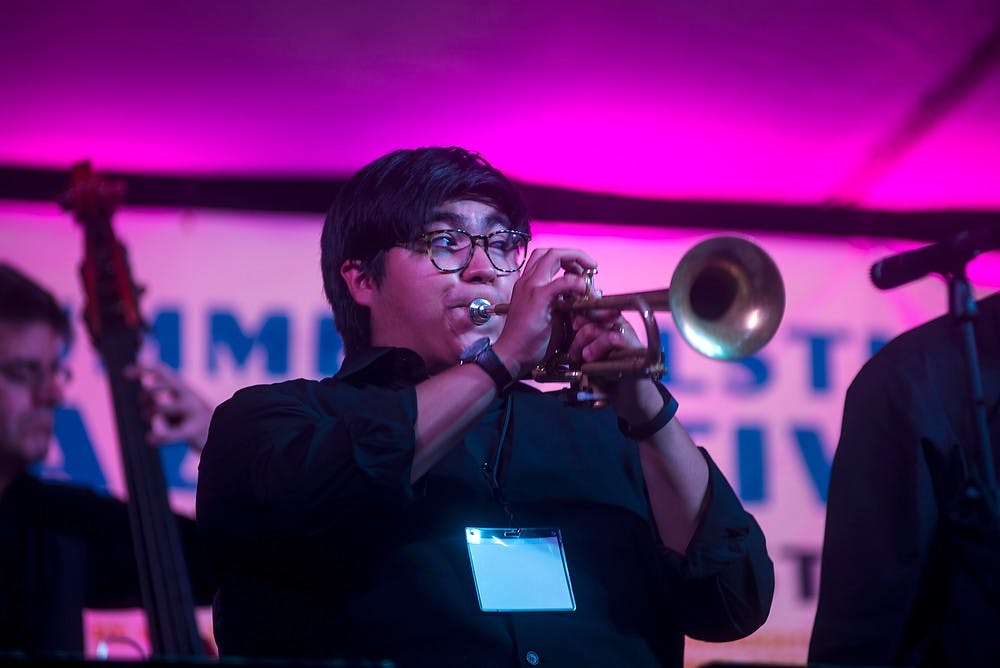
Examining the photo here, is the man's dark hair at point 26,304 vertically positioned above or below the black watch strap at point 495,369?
below

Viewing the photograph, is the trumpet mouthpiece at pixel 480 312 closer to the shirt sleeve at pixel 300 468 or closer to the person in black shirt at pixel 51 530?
the shirt sleeve at pixel 300 468

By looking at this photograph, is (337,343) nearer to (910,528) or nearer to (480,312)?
(480,312)

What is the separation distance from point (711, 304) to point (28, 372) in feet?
7.11

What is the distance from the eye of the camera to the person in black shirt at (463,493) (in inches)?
78.7

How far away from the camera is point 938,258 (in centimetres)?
235

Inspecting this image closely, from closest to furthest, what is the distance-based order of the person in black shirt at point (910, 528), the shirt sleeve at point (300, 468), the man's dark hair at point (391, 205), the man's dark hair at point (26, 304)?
the shirt sleeve at point (300, 468) < the person in black shirt at point (910, 528) < the man's dark hair at point (391, 205) < the man's dark hair at point (26, 304)

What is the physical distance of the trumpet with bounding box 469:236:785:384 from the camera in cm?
207

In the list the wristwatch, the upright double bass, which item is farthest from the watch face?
the upright double bass

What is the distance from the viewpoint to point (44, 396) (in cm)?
345

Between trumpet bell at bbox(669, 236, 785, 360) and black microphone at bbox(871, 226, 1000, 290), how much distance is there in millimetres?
425

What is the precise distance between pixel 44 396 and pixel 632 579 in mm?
2045

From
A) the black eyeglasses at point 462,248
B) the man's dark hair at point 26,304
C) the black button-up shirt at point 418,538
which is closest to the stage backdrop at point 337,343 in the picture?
the man's dark hair at point 26,304

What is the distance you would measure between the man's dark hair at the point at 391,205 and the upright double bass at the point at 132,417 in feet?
1.54

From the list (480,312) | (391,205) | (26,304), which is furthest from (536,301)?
(26,304)
